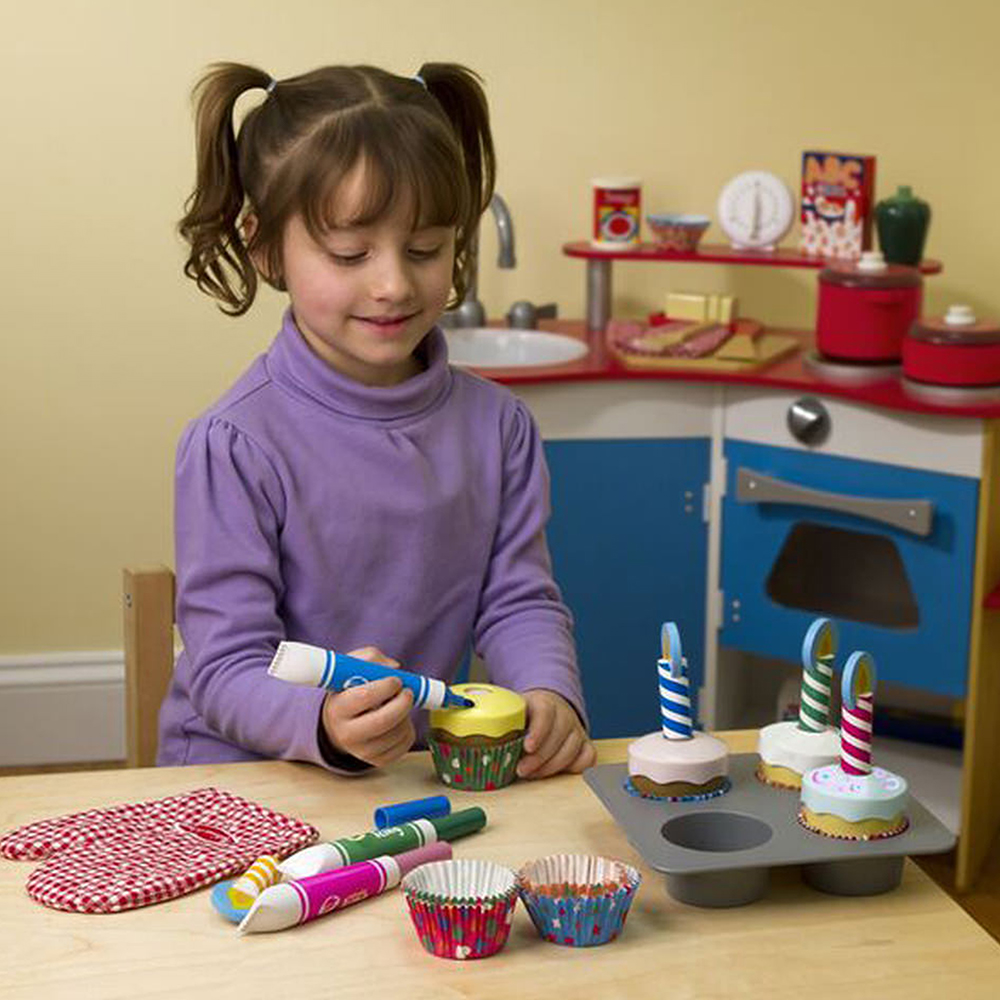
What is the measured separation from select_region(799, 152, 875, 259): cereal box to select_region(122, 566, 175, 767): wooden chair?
1498 millimetres

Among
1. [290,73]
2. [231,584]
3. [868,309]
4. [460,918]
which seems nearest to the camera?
[460,918]

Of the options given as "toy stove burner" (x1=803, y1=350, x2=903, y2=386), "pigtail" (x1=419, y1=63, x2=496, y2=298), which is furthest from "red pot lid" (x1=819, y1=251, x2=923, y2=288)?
"pigtail" (x1=419, y1=63, x2=496, y2=298)

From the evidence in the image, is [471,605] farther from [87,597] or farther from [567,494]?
[87,597]

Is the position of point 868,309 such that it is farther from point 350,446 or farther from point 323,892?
point 323,892

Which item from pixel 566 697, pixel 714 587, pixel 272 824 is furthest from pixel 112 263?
pixel 272 824

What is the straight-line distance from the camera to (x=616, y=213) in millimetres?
2807

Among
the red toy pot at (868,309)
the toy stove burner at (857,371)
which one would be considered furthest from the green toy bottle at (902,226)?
the toy stove burner at (857,371)

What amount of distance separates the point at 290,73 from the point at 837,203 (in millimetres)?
882

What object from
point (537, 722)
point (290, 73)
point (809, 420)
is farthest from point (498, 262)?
point (537, 722)

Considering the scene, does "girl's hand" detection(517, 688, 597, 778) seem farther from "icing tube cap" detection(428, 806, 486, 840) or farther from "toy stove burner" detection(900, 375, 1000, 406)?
"toy stove burner" detection(900, 375, 1000, 406)

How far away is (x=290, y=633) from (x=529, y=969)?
Answer: 58cm

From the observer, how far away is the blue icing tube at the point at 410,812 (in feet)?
3.94

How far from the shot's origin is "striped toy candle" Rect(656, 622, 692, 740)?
1162 millimetres

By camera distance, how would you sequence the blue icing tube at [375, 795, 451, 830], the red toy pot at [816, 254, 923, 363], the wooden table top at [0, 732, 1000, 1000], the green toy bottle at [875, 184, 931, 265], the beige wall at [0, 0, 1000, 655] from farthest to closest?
the beige wall at [0, 0, 1000, 655] → the green toy bottle at [875, 184, 931, 265] → the red toy pot at [816, 254, 923, 363] → the blue icing tube at [375, 795, 451, 830] → the wooden table top at [0, 732, 1000, 1000]
